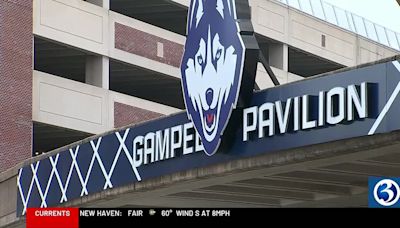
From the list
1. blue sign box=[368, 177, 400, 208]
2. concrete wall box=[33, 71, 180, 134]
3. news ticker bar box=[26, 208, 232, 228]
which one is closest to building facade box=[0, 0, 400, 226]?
concrete wall box=[33, 71, 180, 134]

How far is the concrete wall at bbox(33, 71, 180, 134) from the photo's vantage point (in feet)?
192

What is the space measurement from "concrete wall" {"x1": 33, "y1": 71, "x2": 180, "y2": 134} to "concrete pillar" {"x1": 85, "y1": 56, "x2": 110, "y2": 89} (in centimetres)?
68

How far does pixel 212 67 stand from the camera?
31328 mm

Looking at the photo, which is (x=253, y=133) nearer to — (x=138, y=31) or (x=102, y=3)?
(x=102, y=3)

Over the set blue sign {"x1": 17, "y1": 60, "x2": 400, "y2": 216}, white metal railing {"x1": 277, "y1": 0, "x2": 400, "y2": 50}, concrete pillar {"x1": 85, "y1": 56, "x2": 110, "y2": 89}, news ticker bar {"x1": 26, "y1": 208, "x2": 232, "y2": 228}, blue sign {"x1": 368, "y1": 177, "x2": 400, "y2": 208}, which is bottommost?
news ticker bar {"x1": 26, "y1": 208, "x2": 232, "y2": 228}

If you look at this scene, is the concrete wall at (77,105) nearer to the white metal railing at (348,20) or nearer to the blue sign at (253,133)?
the white metal railing at (348,20)

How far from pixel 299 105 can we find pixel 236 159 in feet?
9.90

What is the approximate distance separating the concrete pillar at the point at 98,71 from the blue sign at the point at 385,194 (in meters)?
36.9

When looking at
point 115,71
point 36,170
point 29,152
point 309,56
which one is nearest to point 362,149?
point 36,170

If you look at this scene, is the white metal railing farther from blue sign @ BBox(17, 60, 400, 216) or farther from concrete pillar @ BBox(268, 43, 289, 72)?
blue sign @ BBox(17, 60, 400, 216)

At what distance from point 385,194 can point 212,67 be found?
26.2 feet

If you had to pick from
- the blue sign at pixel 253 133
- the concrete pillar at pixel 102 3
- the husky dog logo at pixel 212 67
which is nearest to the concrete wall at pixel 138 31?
the concrete pillar at pixel 102 3

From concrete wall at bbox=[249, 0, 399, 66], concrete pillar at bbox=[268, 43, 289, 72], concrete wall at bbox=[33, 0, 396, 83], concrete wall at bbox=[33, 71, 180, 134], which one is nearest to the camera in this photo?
concrete wall at bbox=[33, 71, 180, 134]

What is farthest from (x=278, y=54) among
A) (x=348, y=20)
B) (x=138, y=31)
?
(x=138, y=31)
